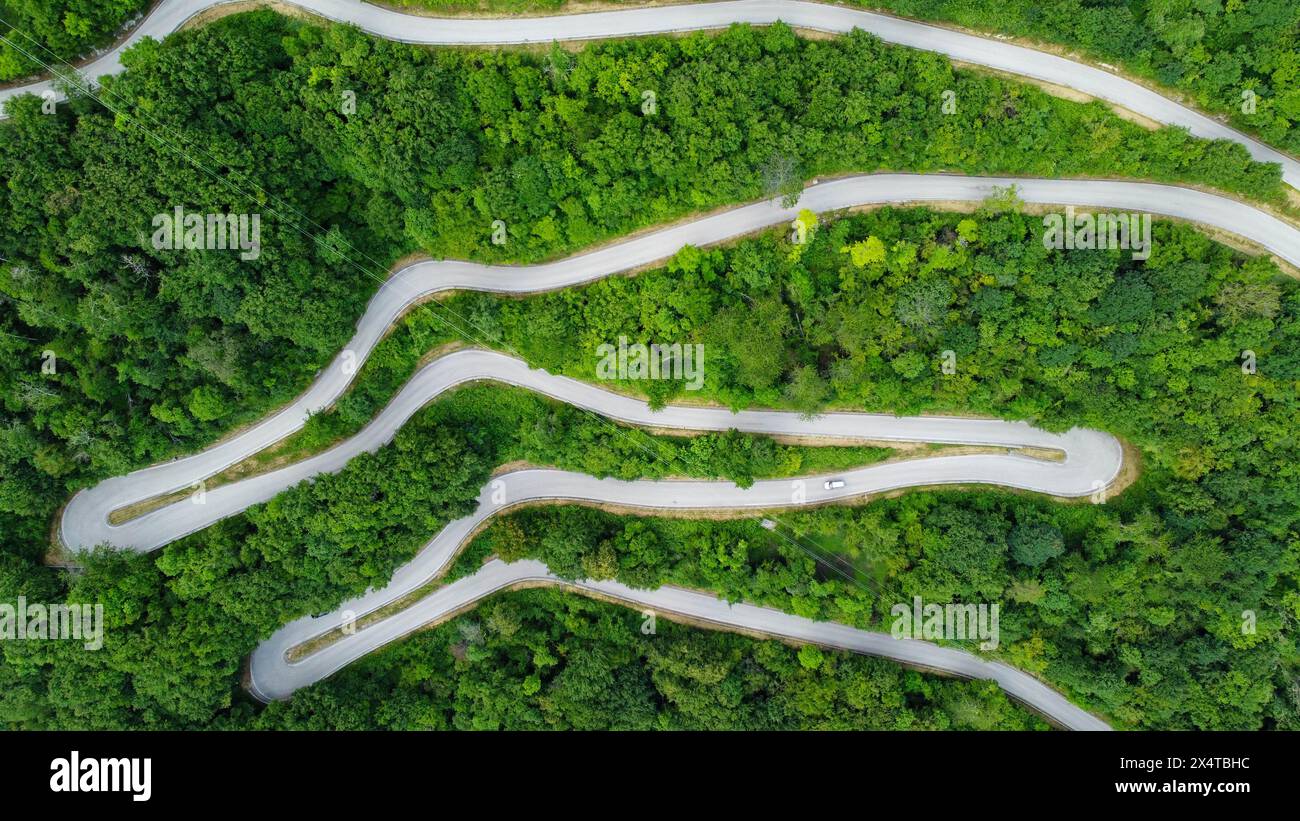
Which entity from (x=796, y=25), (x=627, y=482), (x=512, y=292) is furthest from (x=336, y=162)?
(x=796, y=25)

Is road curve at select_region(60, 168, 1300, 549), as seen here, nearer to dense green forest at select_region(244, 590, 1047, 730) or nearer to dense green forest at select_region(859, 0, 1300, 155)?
dense green forest at select_region(859, 0, 1300, 155)

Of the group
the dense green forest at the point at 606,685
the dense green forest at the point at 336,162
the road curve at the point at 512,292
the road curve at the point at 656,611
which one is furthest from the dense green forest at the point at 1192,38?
the dense green forest at the point at 606,685

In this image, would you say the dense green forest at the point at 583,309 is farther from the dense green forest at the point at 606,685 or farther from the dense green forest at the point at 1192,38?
the dense green forest at the point at 606,685

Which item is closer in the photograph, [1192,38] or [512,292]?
[1192,38]

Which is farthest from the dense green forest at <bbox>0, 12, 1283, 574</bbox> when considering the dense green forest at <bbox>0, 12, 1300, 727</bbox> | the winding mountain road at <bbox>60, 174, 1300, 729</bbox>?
the winding mountain road at <bbox>60, 174, 1300, 729</bbox>

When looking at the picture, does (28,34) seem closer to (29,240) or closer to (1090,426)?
(29,240)

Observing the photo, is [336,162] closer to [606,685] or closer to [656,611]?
[656,611]
